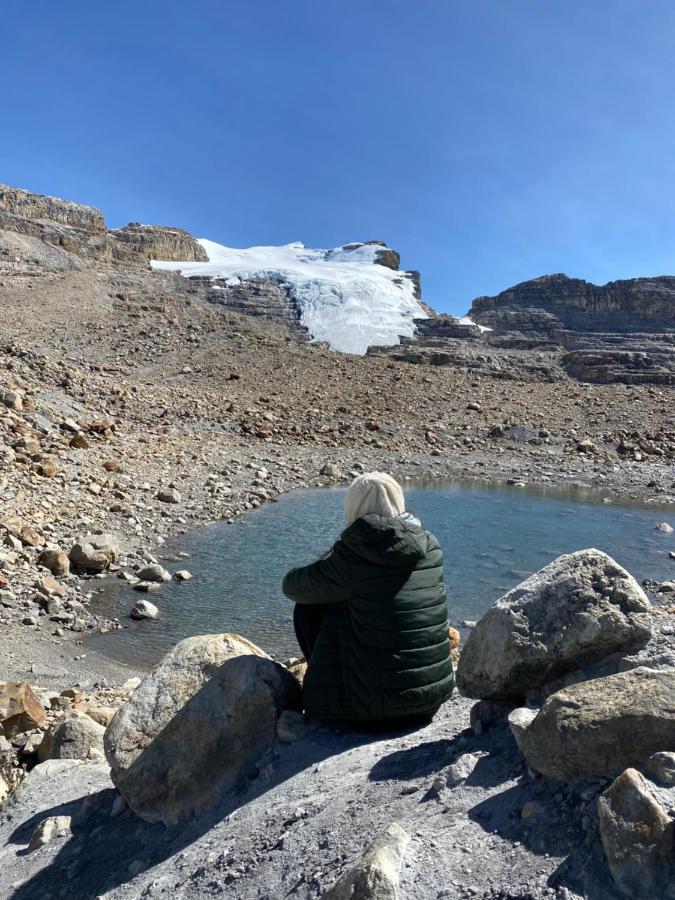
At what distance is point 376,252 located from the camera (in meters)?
91.2

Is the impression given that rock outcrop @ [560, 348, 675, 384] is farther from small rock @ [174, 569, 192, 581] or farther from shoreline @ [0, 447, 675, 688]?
small rock @ [174, 569, 192, 581]

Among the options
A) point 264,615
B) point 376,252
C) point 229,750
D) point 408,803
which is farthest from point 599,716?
point 376,252

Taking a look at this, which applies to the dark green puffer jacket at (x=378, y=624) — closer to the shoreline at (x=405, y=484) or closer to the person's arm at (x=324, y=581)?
the person's arm at (x=324, y=581)

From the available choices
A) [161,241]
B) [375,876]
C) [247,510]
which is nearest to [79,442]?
[247,510]

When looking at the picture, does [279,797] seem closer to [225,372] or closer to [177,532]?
[177,532]

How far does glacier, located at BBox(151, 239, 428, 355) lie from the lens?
2112 inches

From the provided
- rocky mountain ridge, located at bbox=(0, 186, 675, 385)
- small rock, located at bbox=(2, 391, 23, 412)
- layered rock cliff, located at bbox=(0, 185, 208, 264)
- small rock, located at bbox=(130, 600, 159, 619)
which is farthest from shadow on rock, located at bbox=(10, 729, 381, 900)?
layered rock cliff, located at bbox=(0, 185, 208, 264)

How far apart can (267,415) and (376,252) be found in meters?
71.9

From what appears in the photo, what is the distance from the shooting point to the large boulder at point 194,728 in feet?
11.7

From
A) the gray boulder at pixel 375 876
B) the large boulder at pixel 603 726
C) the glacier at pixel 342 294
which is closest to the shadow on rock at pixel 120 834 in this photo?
the gray boulder at pixel 375 876

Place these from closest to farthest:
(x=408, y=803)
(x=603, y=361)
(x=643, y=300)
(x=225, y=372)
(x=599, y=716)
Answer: (x=599, y=716) → (x=408, y=803) → (x=225, y=372) → (x=603, y=361) → (x=643, y=300)

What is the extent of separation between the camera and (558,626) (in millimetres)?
3193

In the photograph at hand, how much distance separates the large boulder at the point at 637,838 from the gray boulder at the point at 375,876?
2.34ft

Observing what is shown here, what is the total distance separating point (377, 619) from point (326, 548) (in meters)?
2.03
